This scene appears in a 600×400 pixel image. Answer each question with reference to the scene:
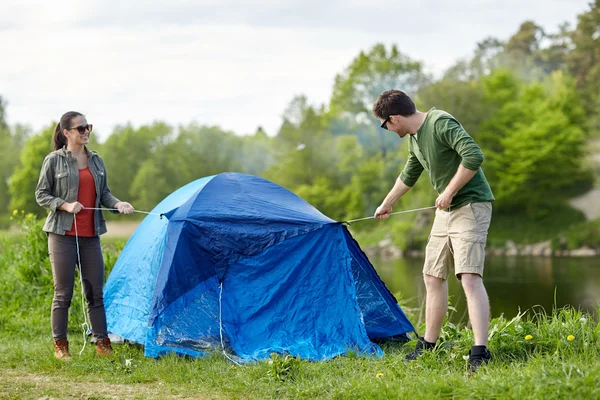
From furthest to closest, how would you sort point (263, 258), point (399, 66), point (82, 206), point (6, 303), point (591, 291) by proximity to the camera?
point (399, 66) < point (591, 291) < point (6, 303) < point (263, 258) < point (82, 206)

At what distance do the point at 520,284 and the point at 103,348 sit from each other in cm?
1158

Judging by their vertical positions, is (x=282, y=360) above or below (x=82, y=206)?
below

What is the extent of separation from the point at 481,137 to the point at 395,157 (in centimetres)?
370

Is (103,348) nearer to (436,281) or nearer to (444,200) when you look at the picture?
(436,281)

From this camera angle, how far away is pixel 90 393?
12.5 ft

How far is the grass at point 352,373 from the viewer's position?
3227 mm

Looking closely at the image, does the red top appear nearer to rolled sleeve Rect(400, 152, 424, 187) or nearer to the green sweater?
rolled sleeve Rect(400, 152, 424, 187)

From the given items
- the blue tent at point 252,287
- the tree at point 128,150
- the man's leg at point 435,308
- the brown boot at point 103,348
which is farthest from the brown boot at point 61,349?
the tree at point 128,150

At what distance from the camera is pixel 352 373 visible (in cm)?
404

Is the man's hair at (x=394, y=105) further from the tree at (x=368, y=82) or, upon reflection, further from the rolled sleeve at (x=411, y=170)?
the tree at (x=368, y=82)

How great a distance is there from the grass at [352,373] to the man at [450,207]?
205mm

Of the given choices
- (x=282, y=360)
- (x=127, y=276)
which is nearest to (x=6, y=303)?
(x=127, y=276)

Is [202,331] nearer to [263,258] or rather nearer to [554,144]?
[263,258]

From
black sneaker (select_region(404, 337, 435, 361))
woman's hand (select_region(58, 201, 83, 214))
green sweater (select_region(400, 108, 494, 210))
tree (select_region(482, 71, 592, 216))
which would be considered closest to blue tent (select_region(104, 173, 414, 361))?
black sneaker (select_region(404, 337, 435, 361))
